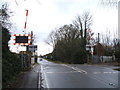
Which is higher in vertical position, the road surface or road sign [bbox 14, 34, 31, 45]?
road sign [bbox 14, 34, 31, 45]

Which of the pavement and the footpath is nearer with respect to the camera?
the footpath

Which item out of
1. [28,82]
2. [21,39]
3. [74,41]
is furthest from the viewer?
[74,41]

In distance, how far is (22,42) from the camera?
51.8ft

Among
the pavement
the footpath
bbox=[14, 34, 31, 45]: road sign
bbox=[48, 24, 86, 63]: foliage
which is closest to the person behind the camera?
the footpath

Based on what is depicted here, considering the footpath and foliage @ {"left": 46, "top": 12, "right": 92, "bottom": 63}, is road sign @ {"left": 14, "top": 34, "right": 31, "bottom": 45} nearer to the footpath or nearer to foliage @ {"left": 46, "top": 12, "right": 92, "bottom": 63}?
the footpath

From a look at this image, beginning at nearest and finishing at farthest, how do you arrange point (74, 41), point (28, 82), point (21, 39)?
point (28, 82) < point (21, 39) < point (74, 41)

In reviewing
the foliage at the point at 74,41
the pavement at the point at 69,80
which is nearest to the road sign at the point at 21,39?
the pavement at the point at 69,80

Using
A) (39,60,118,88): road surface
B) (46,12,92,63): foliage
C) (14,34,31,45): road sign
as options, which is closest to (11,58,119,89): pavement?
(39,60,118,88): road surface

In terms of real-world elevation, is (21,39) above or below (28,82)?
above

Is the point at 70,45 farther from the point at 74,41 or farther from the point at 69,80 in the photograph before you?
the point at 69,80

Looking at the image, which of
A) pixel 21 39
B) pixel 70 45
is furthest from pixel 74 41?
pixel 21 39

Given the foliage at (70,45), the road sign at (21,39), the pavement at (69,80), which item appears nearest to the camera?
the pavement at (69,80)

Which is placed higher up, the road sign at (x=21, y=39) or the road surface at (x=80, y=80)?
the road sign at (x=21, y=39)

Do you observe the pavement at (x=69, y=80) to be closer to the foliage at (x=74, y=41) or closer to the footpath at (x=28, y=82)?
the footpath at (x=28, y=82)
